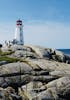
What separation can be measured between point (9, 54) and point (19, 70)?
9585 millimetres

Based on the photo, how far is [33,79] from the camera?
40.2 meters

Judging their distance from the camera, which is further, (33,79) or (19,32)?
(19,32)

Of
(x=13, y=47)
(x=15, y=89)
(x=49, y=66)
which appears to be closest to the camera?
(x=15, y=89)

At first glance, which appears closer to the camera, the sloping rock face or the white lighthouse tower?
the sloping rock face

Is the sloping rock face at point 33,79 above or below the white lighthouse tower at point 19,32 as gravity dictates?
below

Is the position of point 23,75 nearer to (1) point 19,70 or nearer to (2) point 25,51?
(1) point 19,70

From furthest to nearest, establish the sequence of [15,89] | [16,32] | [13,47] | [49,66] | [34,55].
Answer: [16,32], [13,47], [34,55], [49,66], [15,89]

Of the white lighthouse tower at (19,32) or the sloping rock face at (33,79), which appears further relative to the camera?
the white lighthouse tower at (19,32)

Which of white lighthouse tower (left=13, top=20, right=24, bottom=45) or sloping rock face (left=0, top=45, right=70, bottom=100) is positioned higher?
white lighthouse tower (left=13, top=20, right=24, bottom=45)

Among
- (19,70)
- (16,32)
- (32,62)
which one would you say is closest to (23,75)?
(19,70)

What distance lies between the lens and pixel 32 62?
1752 inches

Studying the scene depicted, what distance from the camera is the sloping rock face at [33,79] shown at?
36.9m

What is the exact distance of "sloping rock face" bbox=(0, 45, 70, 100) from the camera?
121ft

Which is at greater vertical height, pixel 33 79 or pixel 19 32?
pixel 19 32
